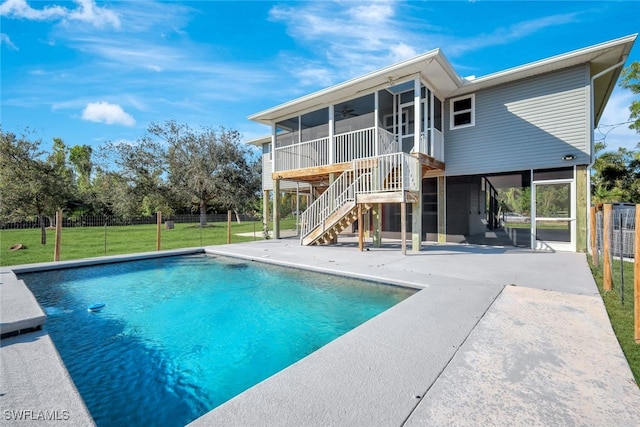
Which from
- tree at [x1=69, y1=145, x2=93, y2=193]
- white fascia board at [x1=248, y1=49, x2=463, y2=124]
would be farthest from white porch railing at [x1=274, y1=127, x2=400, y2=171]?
tree at [x1=69, y1=145, x2=93, y2=193]

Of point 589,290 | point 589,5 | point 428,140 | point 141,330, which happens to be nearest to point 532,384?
point 589,290

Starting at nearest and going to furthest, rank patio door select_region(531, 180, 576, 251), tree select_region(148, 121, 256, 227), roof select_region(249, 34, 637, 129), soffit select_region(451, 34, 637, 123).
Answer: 1. soffit select_region(451, 34, 637, 123)
2. roof select_region(249, 34, 637, 129)
3. patio door select_region(531, 180, 576, 251)
4. tree select_region(148, 121, 256, 227)

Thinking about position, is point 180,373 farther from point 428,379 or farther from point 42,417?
point 428,379

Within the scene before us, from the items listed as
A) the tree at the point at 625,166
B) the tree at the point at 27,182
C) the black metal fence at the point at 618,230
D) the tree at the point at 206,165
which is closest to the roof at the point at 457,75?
the black metal fence at the point at 618,230

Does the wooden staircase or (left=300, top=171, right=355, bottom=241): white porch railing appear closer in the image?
the wooden staircase

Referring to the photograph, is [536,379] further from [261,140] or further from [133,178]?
[133,178]

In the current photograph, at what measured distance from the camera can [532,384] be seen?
204cm

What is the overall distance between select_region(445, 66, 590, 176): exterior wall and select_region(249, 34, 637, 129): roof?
37cm

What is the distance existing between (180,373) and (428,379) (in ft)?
7.69

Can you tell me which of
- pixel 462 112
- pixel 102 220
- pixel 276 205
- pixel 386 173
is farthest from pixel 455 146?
pixel 102 220

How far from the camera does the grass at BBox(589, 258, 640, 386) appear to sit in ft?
8.13

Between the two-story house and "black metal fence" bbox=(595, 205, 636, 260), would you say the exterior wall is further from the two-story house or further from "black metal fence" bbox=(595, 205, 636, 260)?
"black metal fence" bbox=(595, 205, 636, 260)

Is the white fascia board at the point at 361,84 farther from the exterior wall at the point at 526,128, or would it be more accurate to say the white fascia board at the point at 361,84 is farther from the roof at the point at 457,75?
the exterior wall at the point at 526,128

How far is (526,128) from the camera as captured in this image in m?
8.66
